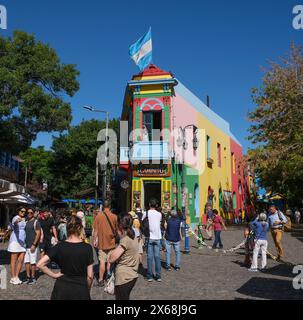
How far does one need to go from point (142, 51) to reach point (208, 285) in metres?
16.9

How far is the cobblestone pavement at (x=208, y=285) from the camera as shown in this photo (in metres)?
7.14

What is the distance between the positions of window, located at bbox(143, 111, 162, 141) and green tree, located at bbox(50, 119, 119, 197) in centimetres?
1521

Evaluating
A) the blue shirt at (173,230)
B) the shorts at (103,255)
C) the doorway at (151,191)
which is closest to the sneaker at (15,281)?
the shorts at (103,255)

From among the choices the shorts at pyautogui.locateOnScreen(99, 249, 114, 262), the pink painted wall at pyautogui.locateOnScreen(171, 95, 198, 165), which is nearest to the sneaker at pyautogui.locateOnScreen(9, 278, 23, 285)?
the shorts at pyautogui.locateOnScreen(99, 249, 114, 262)

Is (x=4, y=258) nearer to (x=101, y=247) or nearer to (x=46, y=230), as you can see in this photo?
(x=46, y=230)

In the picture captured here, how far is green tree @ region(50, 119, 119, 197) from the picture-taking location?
36125 mm

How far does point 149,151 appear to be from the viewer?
808 inches

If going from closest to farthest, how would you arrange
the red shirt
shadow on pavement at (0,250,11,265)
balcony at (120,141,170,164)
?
shadow on pavement at (0,250,11,265)
the red shirt
balcony at (120,141,170,164)

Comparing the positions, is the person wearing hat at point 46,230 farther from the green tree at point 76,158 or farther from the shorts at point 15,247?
the green tree at point 76,158

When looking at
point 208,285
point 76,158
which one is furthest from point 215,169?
point 208,285

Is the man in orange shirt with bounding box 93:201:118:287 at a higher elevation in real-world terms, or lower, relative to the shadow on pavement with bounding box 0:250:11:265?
higher

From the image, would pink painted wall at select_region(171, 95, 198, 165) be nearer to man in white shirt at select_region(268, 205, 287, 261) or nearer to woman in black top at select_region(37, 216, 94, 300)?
man in white shirt at select_region(268, 205, 287, 261)

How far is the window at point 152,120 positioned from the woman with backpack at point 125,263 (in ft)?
52.7
